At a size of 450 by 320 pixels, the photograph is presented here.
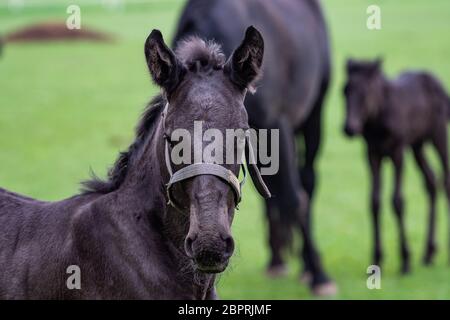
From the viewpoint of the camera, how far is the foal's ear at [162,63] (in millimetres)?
3953

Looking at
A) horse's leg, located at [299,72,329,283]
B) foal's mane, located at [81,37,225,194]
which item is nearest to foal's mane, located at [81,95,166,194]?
foal's mane, located at [81,37,225,194]

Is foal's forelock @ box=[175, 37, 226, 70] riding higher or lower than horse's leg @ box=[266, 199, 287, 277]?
lower

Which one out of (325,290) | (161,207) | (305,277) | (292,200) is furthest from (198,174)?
(305,277)

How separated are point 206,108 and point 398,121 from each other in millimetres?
6231

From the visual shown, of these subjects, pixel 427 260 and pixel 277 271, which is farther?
pixel 427 260

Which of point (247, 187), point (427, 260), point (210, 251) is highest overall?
point (247, 187)

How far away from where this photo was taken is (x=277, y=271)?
377 inches

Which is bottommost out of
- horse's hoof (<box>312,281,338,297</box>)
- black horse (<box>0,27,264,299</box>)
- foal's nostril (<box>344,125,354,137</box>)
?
black horse (<box>0,27,264,299</box>)

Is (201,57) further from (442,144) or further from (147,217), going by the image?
(442,144)

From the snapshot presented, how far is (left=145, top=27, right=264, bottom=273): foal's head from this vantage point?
363cm

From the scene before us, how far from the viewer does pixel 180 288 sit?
4.11m

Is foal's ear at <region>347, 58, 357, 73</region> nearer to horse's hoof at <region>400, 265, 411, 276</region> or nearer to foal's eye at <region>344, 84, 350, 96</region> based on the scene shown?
foal's eye at <region>344, 84, 350, 96</region>

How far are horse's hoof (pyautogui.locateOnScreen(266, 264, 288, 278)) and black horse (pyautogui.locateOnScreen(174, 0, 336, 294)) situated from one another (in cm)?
1

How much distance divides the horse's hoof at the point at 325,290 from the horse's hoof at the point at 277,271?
2.85ft
